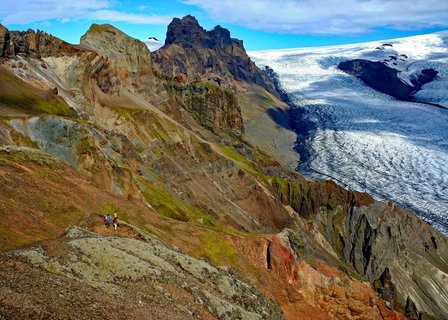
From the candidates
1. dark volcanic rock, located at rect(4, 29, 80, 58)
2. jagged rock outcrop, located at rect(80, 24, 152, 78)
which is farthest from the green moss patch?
jagged rock outcrop, located at rect(80, 24, 152, 78)

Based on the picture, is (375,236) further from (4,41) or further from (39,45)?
(4,41)

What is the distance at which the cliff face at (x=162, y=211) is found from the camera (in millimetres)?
28219

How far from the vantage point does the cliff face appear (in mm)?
28219

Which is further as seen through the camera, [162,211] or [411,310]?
[411,310]

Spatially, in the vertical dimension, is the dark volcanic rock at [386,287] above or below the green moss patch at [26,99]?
below

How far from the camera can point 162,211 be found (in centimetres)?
5425

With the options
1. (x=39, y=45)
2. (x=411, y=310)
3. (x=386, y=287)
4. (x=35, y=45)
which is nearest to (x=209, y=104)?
(x=39, y=45)

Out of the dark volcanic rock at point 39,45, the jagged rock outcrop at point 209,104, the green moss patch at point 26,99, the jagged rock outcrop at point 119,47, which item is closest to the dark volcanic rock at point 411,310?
the green moss patch at point 26,99

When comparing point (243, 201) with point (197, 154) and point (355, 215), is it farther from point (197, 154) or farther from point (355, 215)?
point (355, 215)

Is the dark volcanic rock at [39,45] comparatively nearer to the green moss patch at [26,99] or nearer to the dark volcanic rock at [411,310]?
the green moss patch at [26,99]

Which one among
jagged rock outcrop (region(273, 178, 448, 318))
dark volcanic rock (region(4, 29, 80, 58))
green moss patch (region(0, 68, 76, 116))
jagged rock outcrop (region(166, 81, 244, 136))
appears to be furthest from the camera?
jagged rock outcrop (region(166, 81, 244, 136))

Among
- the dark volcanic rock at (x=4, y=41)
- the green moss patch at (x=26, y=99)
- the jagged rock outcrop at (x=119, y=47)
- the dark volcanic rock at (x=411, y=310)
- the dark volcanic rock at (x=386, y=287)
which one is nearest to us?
the green moss patch at (x=26, y=99)

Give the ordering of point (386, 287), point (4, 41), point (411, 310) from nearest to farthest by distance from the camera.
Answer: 1. point (4, 41)
2. point (411, 310)
3. point (386, 287)

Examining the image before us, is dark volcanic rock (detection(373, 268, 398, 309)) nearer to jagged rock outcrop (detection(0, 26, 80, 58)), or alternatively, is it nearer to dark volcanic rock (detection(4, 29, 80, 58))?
jagged rock outcrop (detection(0, 26, 80, 58))
